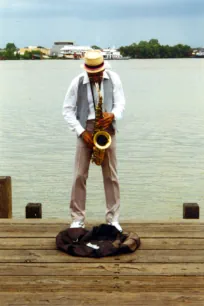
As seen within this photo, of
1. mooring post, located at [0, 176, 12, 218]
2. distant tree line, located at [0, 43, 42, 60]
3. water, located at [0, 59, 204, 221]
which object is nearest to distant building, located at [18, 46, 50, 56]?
distant tree line, located at [0, 43, 42, 60]

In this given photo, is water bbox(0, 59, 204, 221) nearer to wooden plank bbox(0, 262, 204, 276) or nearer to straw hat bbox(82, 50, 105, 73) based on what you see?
straw hat bbox(82, 50, 105, 73)

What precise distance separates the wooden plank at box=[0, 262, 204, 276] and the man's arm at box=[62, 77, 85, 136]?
3.97ft

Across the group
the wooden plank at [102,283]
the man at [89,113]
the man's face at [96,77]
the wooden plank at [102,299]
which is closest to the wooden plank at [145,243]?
the man at [89,113]

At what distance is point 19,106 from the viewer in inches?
1359

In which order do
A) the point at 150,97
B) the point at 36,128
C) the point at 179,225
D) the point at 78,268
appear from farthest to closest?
the point at 150,97, the point at 36,128, the point at 179,225, the point at 78,268

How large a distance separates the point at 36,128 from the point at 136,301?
64.1ft

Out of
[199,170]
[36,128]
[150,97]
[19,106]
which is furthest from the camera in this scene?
[150,97]

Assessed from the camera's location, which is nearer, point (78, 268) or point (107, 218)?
point (78, 268)

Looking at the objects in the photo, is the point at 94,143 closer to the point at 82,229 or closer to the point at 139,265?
the point at 82,229

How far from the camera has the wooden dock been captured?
4523 millimetres

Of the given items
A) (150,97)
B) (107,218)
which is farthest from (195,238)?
(150,97)

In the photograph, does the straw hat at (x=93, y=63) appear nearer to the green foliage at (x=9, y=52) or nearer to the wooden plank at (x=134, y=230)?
the wooden plank at (x=134, y=230)

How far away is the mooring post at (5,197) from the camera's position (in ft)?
21.9

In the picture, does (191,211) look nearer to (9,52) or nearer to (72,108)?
(72,108)
